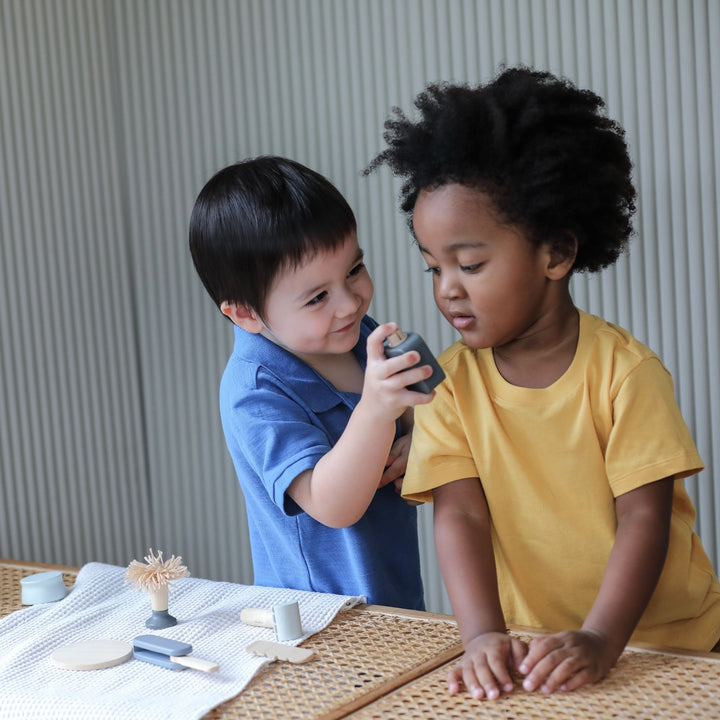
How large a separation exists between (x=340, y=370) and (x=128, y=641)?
1.48 feet

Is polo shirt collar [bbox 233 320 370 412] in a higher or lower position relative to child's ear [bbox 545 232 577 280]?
lower

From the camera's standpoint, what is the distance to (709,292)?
85.3 inches

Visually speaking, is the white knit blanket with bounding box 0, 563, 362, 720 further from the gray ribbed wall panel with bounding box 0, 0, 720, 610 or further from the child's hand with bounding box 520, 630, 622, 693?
the gray ribbed wall panel with bounding box 0, 0, 720, 610

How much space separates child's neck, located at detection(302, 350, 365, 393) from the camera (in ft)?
4.26

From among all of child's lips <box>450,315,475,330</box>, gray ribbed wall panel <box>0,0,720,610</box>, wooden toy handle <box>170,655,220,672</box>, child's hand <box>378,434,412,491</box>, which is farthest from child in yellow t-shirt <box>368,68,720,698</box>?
gray ribbed wall panel <box>0,0,720,610</box>

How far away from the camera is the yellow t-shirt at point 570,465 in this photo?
1013 millimetres

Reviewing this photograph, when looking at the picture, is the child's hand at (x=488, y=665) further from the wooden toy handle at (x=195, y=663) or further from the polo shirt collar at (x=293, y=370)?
the polo shirt collar at (x=293, y=370)

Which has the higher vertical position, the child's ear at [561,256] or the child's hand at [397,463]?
the child's ear at [561,256]

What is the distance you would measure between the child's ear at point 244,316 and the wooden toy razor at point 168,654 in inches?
16.5

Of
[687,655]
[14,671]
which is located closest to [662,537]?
[687,655]

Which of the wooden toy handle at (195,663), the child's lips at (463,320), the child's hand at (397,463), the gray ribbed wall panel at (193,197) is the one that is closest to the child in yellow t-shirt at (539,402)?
the child's lips at (463,320)

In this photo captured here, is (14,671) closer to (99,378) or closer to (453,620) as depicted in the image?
(453,620)

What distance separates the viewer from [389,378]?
0.99 m

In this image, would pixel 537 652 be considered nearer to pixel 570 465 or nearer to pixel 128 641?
pixel 570 465
